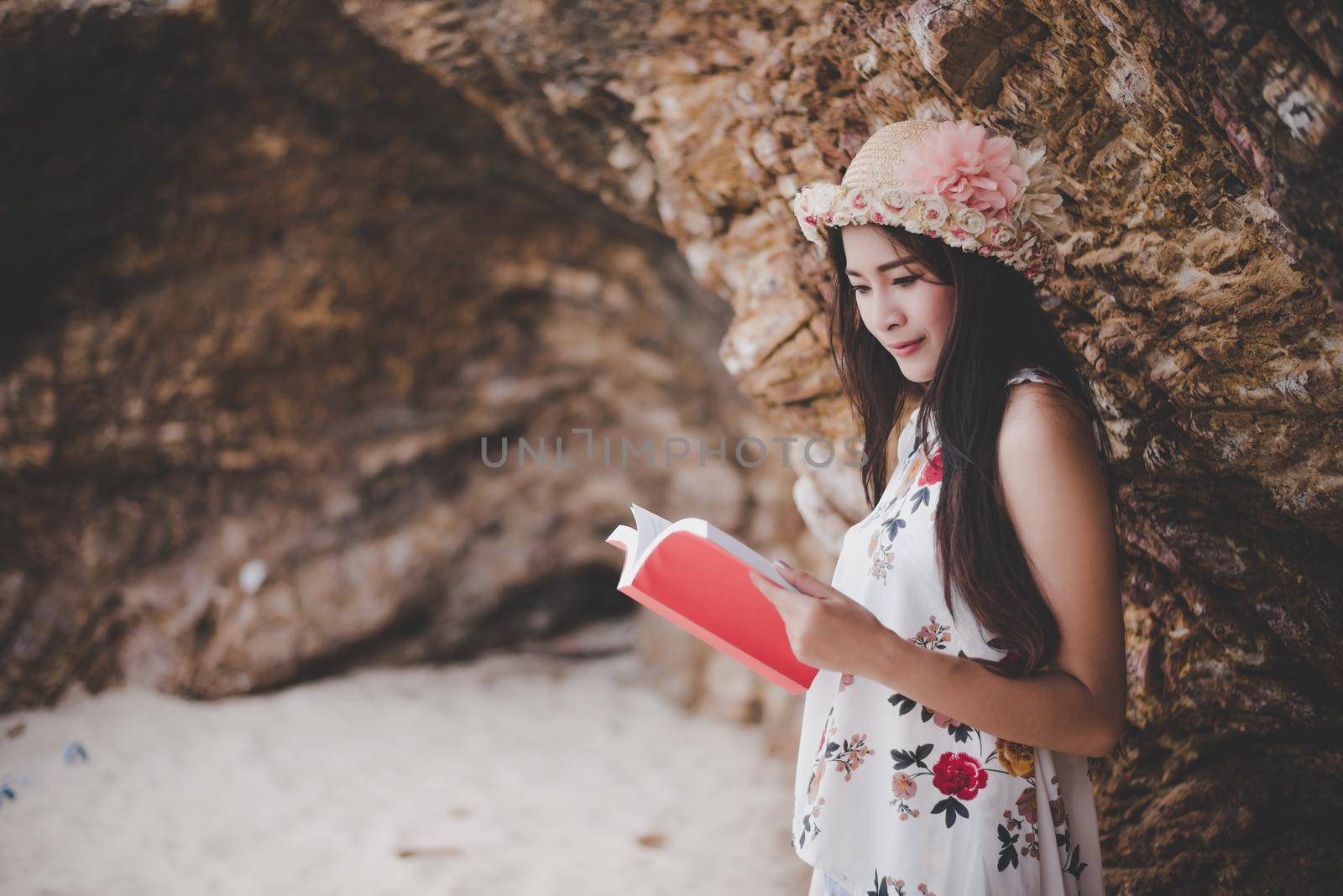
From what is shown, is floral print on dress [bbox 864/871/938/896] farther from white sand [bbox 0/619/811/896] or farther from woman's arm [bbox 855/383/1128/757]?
white sand [bbox 0/619/811/896]

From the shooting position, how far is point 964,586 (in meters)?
1.23

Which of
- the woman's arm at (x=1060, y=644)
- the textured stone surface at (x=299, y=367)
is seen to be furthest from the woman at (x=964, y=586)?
the textured stone surface at (x=299, y=367)

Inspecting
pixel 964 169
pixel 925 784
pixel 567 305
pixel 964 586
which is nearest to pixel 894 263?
pixel 964 169

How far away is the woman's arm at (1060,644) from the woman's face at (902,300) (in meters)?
0.24

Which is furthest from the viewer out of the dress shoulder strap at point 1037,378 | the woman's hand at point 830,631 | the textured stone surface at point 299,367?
the textured stone surface at point 299,367

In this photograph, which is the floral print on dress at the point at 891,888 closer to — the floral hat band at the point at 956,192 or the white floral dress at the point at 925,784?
the white floral dress at the point at 925,784

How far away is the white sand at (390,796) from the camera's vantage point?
2.79 m

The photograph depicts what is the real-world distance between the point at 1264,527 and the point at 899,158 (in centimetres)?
105

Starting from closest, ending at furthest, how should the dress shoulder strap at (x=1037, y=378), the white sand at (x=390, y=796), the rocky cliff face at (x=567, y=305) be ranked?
the dress shoulder strap at (x=1037, y=378), the rocky cliff face at (x=567, y=305), the white sand at (x=390, y=796)

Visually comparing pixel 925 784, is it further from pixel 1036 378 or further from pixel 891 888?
pixel 1036 378

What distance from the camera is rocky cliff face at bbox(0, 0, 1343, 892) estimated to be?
4.89 feet

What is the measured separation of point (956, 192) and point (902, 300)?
18cm

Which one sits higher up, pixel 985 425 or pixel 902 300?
pixel 902 300

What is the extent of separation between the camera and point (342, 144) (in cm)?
350
